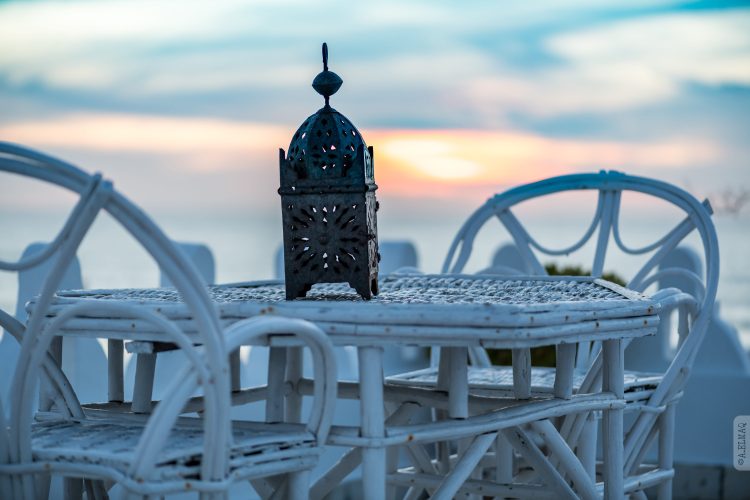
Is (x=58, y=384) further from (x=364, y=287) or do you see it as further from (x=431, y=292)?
(x=431, y=292)

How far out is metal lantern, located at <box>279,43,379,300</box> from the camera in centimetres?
266

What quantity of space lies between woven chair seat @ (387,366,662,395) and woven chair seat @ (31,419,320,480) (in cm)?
113

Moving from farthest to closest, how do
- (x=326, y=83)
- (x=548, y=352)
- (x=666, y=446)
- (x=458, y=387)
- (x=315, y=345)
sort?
(x=548, y=352) → (x=666, y=446) → (x=326, y=83) → (x=458, y=387) → (x=315, y=345)

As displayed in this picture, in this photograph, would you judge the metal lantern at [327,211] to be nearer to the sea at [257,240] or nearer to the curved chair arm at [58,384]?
the curved chair arm at [58,384]

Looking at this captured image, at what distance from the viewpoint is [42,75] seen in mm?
27125

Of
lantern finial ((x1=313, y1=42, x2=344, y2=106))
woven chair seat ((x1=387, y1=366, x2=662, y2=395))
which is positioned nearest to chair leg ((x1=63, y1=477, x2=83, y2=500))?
lantern finial ((x1=313, y1=42, x2=344, y2=106))

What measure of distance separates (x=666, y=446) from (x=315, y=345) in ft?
4.94

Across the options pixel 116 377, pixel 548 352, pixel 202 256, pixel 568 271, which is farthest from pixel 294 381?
pixel 568 271

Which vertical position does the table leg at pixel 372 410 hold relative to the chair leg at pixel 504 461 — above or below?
above

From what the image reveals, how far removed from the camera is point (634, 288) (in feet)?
12.6

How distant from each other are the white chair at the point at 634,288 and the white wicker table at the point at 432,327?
0.67 feet

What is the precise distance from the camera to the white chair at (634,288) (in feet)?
10.7

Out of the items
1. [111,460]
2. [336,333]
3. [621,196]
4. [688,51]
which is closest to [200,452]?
[111,460]

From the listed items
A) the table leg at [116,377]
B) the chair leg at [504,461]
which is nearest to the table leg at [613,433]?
the chair leg at [504,461]
